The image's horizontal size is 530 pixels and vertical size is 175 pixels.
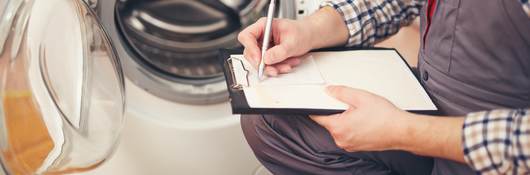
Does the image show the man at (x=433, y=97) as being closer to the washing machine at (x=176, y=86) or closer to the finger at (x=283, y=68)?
the finger at (x=283, y=68)

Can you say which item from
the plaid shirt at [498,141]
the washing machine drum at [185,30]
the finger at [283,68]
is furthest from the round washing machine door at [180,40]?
the plaid shirt at [498,141]

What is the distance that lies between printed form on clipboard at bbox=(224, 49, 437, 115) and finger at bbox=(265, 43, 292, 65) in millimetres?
21

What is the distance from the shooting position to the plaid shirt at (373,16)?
2.98 feet

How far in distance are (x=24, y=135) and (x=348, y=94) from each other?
15.4 inches

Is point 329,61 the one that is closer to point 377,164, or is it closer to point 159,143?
point 377,164

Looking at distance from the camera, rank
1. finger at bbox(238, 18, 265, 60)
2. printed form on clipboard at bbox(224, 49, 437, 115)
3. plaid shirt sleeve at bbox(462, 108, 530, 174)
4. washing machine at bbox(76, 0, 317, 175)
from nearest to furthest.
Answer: plaid shirt sleeve at bbox(462, 108, 530, 174)
printed form on clipboard at bbox(224, 49, 437, 115)
finger at bbox(238, 18, 265, 60)
washing machine at bbox(76, 0, 317, 175)

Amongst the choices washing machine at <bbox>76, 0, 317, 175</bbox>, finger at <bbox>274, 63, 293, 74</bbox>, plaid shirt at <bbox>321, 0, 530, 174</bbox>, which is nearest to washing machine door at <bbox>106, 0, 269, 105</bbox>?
washing machine at <bbox>76, 0, 317, 175</bbox>

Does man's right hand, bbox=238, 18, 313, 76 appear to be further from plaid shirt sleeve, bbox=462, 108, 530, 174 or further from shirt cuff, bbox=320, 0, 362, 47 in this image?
plaid shirt sleeve, bbox=462, 108, 530, 174

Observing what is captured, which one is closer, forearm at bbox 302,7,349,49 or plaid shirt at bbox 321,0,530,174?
plaid shirt at bbox 321,0,530,174

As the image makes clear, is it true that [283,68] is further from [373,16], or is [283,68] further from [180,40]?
[180,40]

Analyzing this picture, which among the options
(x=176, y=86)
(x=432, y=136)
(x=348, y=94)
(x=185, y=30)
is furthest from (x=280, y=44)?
(x=185, y=30)

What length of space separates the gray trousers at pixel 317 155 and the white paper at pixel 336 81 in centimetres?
8

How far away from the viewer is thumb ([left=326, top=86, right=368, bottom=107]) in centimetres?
72

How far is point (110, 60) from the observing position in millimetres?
982
